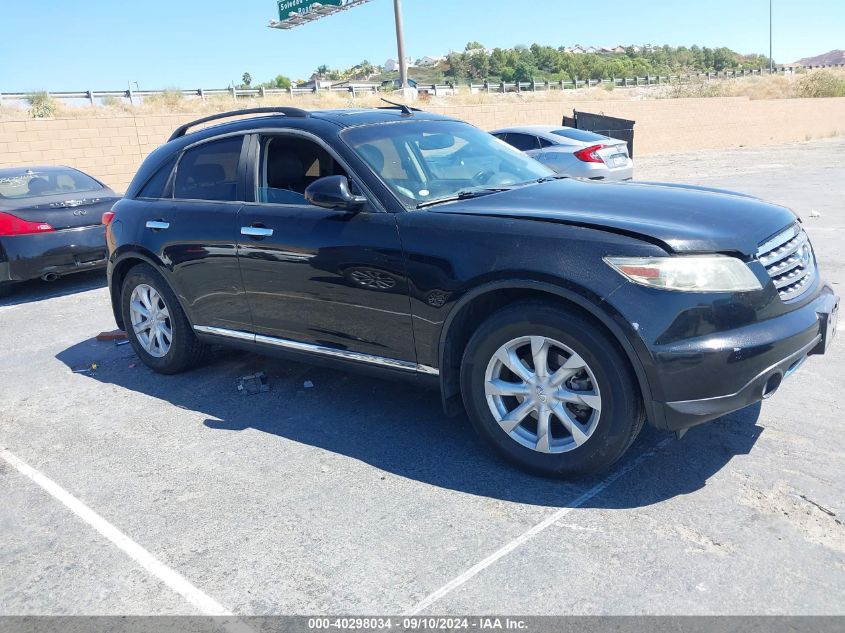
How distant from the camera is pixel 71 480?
13.5 ft

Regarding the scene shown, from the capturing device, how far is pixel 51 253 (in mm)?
8617

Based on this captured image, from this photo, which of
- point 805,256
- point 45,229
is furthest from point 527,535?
point 45,229

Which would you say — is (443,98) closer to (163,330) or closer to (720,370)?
(163,330)

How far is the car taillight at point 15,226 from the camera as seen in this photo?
27.8 feet

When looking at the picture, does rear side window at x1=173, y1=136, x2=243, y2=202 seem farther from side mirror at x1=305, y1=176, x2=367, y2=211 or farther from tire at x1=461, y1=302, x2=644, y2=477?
tire at x1=461, y1=302, x2=644, y2=477

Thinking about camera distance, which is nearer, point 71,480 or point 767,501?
point 767,501

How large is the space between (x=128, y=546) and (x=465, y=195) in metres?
2.48

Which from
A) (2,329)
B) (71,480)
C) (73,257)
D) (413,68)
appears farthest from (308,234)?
(413,68)

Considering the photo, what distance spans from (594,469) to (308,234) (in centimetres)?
206

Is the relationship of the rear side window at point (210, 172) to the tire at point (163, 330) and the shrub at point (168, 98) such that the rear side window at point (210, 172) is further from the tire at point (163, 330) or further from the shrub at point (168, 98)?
the shrub at point (168, 98)

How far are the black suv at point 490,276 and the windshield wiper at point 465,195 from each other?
17 mm

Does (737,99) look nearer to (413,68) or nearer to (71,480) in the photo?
(71,480)

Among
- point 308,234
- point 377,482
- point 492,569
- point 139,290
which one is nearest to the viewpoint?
point 492,569

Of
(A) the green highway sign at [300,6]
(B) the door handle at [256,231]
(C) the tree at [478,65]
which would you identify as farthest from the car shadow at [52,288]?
(C) the tree at [478,65]
